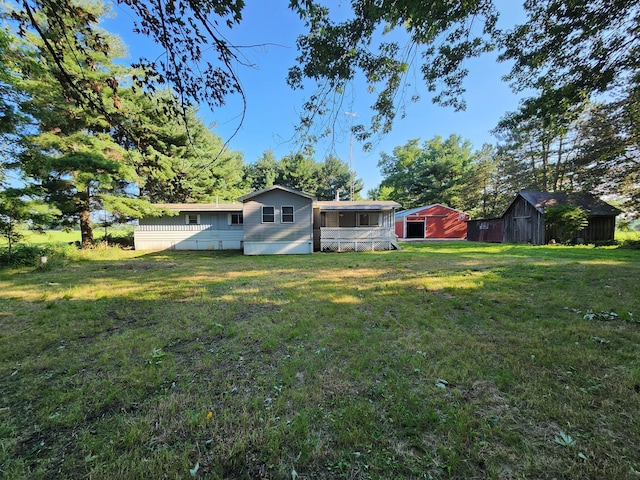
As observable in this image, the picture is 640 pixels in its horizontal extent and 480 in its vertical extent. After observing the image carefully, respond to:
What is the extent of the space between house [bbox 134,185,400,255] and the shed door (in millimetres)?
10353

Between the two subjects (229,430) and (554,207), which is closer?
(229,430)

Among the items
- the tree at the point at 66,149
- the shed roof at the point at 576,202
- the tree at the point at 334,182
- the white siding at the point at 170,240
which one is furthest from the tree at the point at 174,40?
the tree at the point at 334,182

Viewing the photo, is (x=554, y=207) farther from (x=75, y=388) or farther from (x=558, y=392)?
(x=75, y=388)

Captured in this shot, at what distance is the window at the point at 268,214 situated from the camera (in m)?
14.2

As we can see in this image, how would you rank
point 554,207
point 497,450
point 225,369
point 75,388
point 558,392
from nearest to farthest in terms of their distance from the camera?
point 497,450 < point 558,392 < point 75,388 < point 225,369 < point 554,207

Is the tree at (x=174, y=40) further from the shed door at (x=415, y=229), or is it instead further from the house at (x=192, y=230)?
the shed door at (x=415, y=229)

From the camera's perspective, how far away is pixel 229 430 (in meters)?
2.03

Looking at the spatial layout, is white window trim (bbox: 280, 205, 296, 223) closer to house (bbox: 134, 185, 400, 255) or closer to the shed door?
house (bbox: 134, 185, 400, 255)

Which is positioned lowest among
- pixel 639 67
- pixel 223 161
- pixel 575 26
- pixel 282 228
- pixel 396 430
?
pixel 396 430

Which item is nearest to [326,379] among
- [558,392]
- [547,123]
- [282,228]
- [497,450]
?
[497,450]

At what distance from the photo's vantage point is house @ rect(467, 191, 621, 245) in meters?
17.4

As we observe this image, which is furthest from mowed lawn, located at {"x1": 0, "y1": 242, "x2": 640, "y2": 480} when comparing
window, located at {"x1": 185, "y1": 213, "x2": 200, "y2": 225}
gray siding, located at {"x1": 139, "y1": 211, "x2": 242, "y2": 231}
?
window, located at {"x1": 185, "y1": 213, "x2": 200, "y2": 225}

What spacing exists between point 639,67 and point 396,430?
772 centimetres

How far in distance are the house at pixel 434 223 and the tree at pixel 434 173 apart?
608 cm
